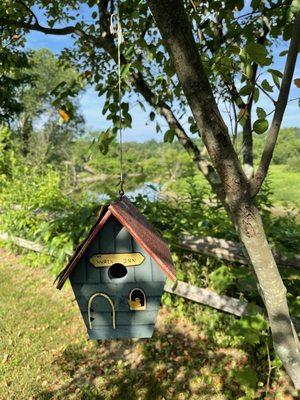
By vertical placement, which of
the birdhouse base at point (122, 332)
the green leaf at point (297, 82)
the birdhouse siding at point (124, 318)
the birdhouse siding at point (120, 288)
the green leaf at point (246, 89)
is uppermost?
the green leaf at point (297, 82)

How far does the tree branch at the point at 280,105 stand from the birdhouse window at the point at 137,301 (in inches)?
31.3

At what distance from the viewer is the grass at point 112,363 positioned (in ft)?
13.1

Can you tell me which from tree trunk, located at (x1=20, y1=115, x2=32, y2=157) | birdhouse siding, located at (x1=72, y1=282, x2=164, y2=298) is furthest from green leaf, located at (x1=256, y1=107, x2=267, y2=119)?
tree trunk, located at (x1=20, y1=115, x2=32, y2=157)

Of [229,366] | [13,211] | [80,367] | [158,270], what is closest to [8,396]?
[80,367]

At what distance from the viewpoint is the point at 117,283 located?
77.4 inches

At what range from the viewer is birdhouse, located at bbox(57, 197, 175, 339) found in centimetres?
188

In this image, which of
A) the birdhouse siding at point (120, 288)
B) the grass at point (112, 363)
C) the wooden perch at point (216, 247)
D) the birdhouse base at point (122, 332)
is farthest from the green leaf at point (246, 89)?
the grass at point (112, 363)

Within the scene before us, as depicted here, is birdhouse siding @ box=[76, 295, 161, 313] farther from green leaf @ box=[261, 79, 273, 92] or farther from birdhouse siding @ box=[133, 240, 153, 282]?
green leaf @ box=[261, 79, 273, 92]

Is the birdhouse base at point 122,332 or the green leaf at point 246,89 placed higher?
the green leaf at point 246,89

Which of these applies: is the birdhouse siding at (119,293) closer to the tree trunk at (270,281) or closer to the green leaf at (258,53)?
the tree trunk at (270,281)

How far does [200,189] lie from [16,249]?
4424 millimetres

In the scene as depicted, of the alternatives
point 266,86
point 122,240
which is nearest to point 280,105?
point 266,86

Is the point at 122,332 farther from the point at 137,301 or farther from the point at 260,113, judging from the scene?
the point at 260,113

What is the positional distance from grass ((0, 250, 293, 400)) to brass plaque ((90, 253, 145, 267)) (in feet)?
8.66
